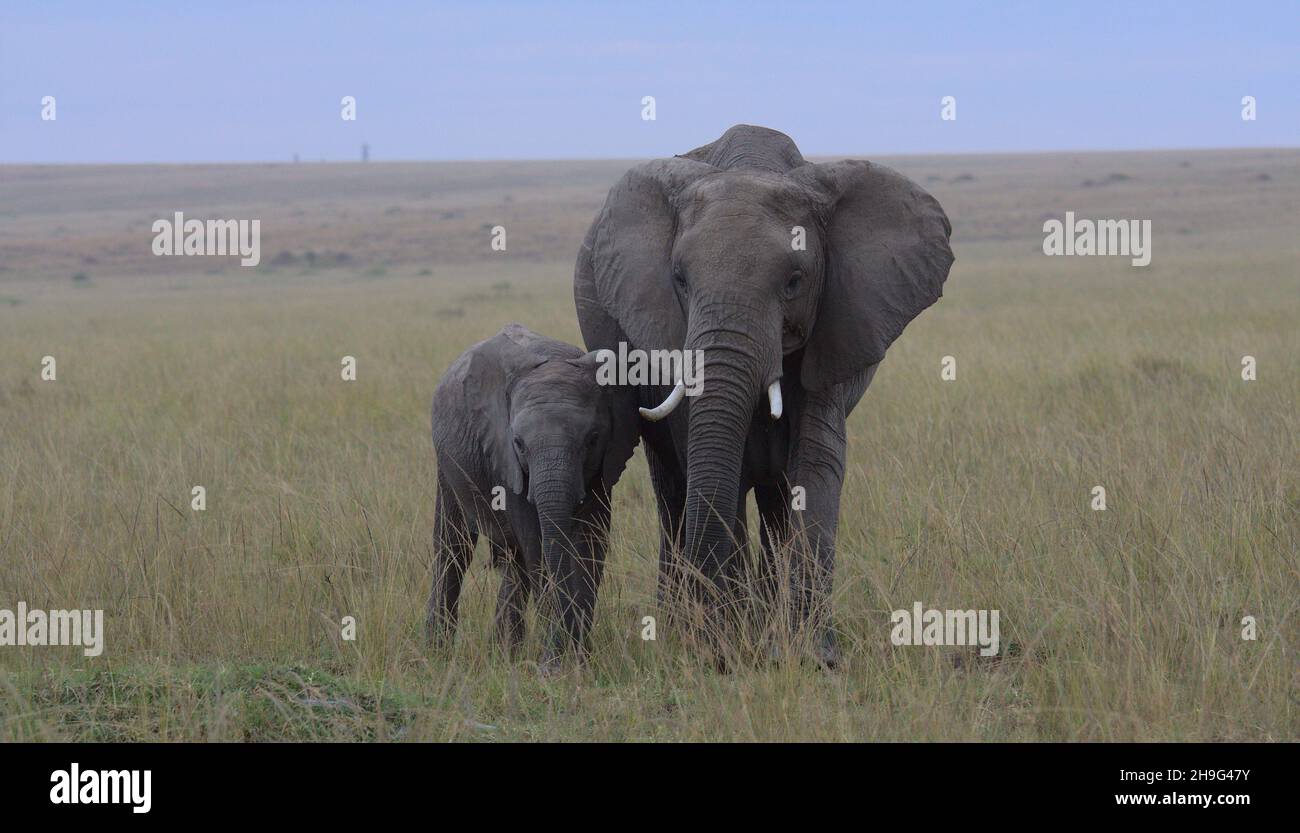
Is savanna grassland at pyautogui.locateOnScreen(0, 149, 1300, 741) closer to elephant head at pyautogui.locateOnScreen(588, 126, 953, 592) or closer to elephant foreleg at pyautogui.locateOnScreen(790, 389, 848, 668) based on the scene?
elephant foreleg at pyautogui.locateOnScreen(790, 389, 848, 668)

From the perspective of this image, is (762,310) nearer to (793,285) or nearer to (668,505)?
(793,285)

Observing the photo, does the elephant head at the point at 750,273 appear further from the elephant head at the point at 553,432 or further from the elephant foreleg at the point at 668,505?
the elephant foreleg at the point at 668,505

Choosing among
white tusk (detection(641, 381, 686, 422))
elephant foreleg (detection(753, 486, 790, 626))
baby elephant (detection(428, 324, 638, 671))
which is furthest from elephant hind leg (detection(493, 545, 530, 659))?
white tusk (detection(641, 381, 686, 422))

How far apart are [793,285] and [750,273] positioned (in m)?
0.29

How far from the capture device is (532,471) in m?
5.51

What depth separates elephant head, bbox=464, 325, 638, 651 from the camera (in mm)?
5473

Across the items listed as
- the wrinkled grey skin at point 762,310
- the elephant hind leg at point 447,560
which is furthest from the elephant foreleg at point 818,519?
the elephant hind leg at point 447,560

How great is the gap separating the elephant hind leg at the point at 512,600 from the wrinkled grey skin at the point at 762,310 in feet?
2.08

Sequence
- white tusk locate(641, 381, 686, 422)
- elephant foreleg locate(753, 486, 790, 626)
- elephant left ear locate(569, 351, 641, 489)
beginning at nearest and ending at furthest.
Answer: white tusk locate(641, 381, 686, 422) → elephant left ear locate(569, 351, 641, 489) → elephant foreleg locate(753, 486, 790, 626)

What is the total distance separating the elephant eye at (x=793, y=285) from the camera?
5.58m

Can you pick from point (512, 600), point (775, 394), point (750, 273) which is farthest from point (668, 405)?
point (512, 600)

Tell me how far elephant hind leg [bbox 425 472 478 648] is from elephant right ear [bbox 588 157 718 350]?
3.84 ft

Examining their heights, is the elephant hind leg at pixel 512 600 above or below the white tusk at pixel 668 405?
below
